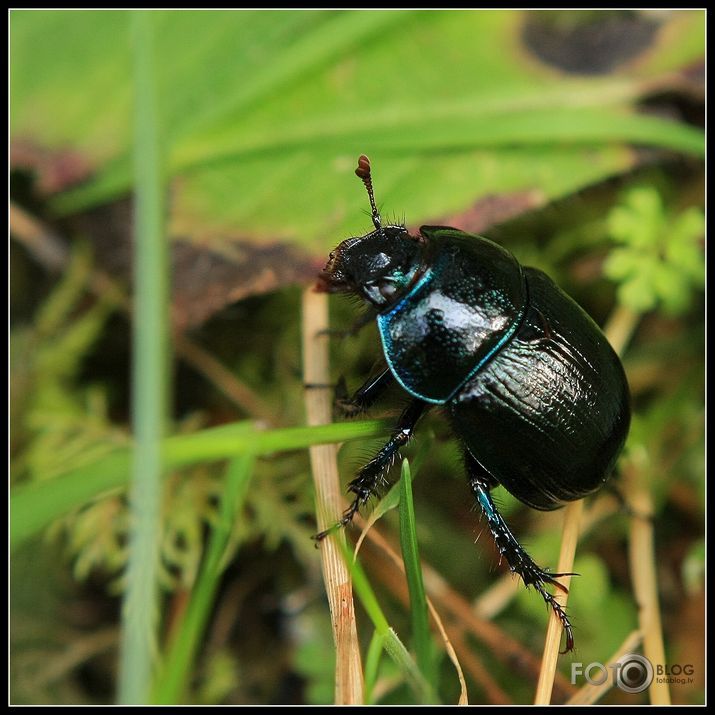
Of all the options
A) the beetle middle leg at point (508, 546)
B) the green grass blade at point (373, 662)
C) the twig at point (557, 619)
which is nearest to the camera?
the green grass blade at point (373, 662)

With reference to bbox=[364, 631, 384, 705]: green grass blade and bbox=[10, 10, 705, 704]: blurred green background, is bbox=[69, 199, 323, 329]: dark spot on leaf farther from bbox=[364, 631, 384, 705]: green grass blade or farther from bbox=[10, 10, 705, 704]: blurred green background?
bbox=[364, 631, 384, 705]: green grass blade

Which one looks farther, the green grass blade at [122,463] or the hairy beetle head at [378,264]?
the hairy beetle head at [378,264]

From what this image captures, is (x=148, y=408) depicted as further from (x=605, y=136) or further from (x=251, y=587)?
(x=605, y=136)

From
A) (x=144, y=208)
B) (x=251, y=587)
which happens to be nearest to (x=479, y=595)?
(x=251, y=587)

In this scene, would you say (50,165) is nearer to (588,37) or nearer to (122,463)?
(122,463)

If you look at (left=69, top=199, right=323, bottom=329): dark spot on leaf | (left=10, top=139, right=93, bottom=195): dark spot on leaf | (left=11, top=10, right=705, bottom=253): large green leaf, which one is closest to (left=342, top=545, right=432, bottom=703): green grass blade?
(left=69, top=199, right=323, bottom=329): dark spot on leaf

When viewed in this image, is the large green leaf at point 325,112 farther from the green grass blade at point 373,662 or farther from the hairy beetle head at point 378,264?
the green grass blade at point 373,662

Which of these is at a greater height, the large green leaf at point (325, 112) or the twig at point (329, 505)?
the large green leaf at point (325, 112)

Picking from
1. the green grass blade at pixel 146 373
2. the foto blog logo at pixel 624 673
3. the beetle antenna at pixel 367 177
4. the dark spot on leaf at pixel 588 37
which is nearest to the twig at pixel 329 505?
the beetle antenna at pixel 367 177
